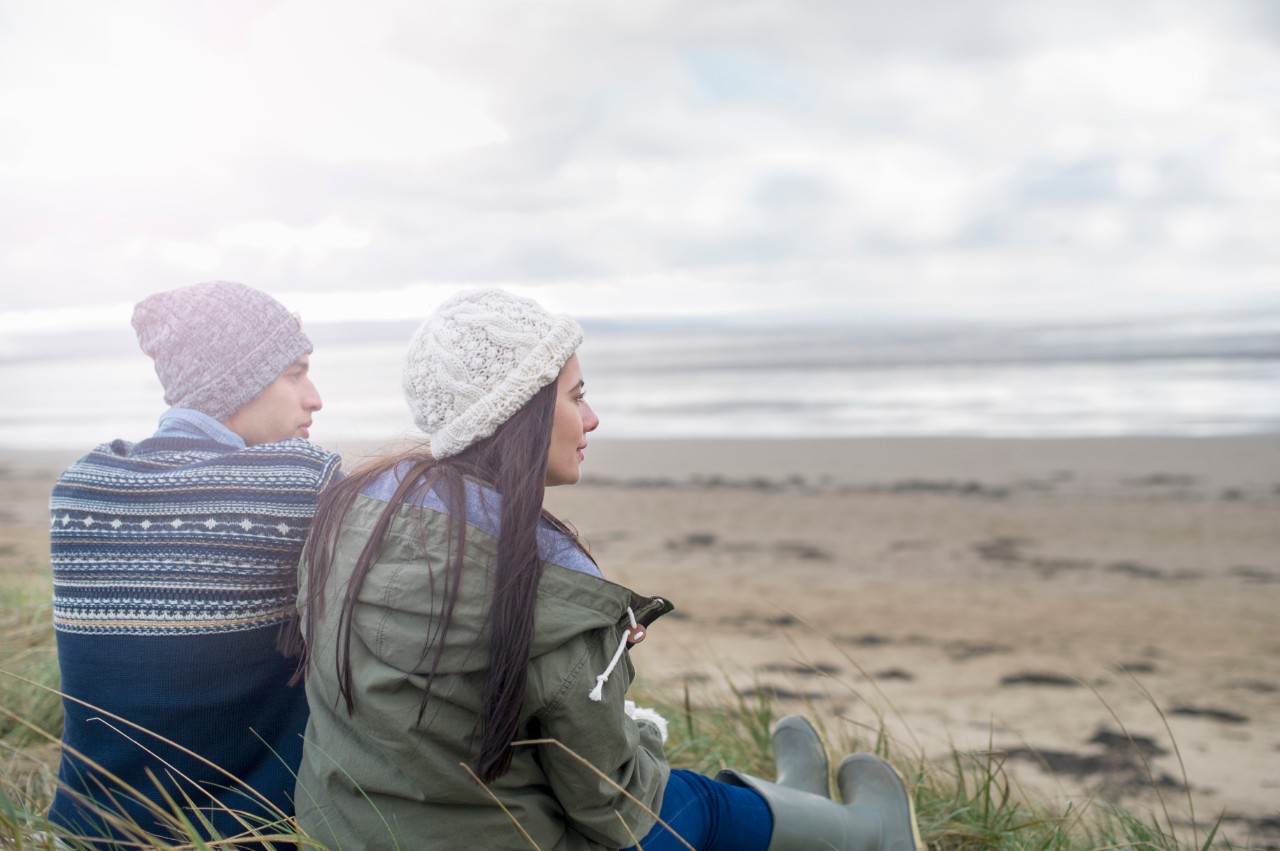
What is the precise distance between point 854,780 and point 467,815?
4.35 feet

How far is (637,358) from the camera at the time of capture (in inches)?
1907

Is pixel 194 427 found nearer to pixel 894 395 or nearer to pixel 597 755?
pixel 597 755

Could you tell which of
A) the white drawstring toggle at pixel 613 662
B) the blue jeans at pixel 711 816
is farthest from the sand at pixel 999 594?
the white drawstring toggle at pixel 613 662

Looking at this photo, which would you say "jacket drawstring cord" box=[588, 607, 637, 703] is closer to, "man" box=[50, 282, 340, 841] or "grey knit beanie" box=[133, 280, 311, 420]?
"man" box=[50, 282, 340, 841]

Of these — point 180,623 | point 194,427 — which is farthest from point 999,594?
point 180,623

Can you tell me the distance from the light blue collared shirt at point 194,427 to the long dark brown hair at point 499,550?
50cm

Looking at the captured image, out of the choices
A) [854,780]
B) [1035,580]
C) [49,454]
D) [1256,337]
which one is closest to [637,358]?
[1256,337]

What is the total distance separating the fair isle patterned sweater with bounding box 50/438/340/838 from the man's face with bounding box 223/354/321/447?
0.40 metres

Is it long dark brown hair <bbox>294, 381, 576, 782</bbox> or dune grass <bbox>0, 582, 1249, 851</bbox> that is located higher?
long dark brown hair <bbox>294, 381, 576, 782</bbox>

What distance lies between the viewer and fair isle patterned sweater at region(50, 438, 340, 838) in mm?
2119

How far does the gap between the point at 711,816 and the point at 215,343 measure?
5.26 feet

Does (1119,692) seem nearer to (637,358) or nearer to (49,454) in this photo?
(49,454)

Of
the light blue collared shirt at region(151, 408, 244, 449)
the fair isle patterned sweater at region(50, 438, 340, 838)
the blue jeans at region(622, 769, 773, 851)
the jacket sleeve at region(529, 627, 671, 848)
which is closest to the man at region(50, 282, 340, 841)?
the fair isle patterned sweater at region(50, 438, 340, 838)

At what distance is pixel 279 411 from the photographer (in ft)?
8.77
